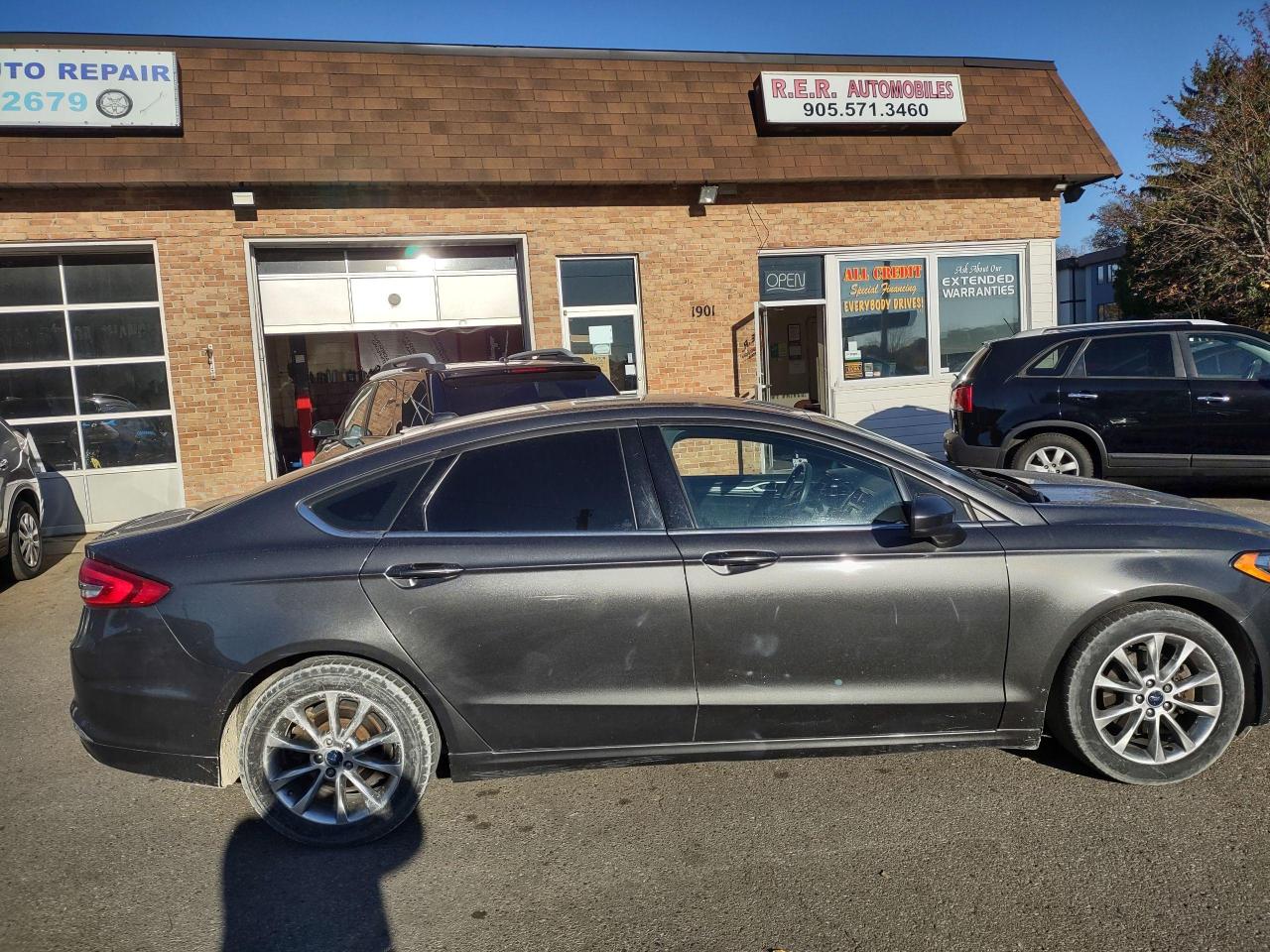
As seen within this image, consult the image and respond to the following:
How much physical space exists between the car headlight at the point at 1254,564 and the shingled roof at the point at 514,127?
29.7ft

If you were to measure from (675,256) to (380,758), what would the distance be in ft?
31.6

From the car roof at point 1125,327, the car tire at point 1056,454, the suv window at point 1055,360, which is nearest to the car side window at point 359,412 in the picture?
the car tire at point 1056,454

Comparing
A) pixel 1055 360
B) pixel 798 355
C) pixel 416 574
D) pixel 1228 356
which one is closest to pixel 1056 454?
pixel 1055 360

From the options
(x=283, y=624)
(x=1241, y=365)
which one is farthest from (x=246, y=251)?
(x=1241, y=365)

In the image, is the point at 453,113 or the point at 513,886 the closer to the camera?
the point at 513,886

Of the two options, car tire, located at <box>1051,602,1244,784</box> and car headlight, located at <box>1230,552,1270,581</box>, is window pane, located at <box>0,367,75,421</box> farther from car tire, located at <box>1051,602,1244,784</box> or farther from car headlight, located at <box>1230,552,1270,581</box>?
car headlight, located at <box>1230,552,1270,581</box>

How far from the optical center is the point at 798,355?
1461 centimetres

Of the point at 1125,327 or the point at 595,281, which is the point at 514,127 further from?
the point at 1125,327

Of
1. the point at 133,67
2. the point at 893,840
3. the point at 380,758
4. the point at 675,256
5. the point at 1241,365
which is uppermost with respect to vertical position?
the point at 133,67

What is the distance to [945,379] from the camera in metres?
13.4

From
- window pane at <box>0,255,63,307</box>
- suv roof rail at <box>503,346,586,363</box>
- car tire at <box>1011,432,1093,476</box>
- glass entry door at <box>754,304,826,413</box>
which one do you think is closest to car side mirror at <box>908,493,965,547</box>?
suv roof rail at <box>503,346,586,363</box>

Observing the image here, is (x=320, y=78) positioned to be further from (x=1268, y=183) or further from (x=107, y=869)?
(x=1268, y=183)

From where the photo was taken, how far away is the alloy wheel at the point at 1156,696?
364 cm

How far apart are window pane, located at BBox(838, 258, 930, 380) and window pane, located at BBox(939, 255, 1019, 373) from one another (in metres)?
0.34
